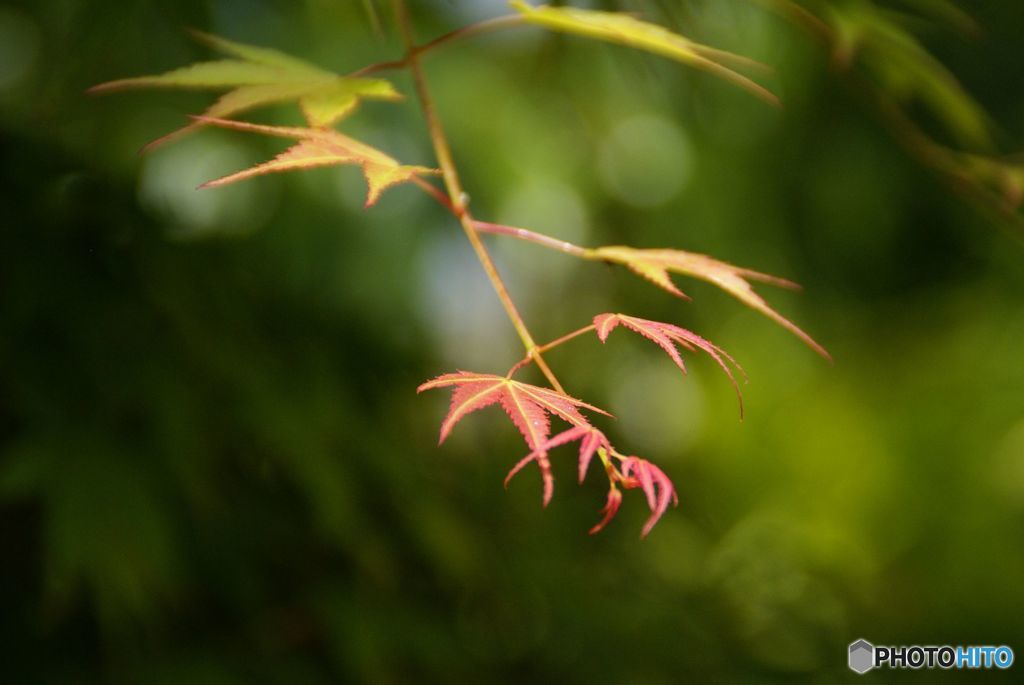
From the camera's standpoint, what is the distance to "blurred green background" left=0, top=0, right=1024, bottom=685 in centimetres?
66

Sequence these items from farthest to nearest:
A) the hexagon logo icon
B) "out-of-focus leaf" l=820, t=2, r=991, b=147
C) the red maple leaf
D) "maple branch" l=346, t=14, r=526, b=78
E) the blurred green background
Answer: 1. the hexagon logo icon
2. the blurred green background
3. "out-of-focus leaf" l=820, t=2, r=991, b=147
4. "maple branch" l=346, t=14, r=526, b=78
5. the red maple leaf

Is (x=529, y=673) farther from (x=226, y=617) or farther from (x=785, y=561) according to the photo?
(x=785, y=561)

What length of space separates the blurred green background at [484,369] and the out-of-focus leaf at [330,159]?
0.24 meters

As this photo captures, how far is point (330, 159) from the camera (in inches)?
11.0

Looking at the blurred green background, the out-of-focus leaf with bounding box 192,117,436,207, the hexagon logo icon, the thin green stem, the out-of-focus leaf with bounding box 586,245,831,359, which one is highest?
the out-of-focus leaf with bounding box 192,117,436,207

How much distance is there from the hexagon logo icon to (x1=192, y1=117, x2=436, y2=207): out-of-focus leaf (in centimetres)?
101

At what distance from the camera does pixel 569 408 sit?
26 cm

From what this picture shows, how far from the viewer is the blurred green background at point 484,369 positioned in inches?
26.1

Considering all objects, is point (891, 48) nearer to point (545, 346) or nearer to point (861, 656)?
point (545, 346)

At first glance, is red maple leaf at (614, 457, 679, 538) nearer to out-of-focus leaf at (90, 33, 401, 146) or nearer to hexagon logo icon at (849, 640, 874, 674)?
out-of-focus leaf at (90, 33, 401, 146)

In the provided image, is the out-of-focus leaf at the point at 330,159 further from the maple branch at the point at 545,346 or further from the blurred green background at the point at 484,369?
the blurred green background at the point at 484,369

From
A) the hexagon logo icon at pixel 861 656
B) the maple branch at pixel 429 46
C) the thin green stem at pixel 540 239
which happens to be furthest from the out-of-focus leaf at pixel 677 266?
the hexagon logo icon at pixel 861 656

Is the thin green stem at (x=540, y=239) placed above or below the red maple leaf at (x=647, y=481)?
above

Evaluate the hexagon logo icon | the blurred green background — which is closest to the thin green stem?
the blurred green background
